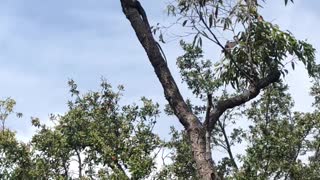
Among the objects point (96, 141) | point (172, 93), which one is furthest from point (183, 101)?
point (96, 141)

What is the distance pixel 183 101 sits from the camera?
5316mm

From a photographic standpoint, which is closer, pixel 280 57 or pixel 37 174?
pixel 280 57

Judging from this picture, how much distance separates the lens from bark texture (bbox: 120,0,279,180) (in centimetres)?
504

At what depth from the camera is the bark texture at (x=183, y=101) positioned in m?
5.04

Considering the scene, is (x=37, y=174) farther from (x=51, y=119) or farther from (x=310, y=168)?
(x=310, y=168)

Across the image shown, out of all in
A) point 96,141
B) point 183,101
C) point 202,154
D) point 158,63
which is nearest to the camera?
point 202,154

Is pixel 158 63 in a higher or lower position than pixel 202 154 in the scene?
higher

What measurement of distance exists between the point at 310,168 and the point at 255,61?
1200 cm

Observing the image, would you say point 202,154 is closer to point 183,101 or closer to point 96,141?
point 183,101

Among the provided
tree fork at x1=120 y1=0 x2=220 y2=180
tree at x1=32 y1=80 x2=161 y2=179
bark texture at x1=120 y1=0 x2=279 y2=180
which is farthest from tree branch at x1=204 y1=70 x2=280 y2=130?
tree at x1=32 y1=80 x2=161 y2=179

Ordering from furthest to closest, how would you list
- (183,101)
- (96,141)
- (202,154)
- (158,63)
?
(96,141) < (158,63) < (183,101) < (202,154)

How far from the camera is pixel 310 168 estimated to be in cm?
1675

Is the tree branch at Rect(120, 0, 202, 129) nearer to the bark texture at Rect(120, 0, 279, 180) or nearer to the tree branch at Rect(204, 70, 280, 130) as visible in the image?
the bark texture at Rect(120, 0, 279, 180)

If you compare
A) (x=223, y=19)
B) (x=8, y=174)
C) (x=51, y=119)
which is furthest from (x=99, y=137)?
(x=223, y=19)
